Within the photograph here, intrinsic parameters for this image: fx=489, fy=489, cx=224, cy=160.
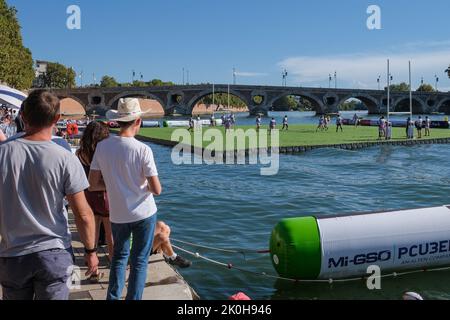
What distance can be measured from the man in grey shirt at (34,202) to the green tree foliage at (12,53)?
197ft

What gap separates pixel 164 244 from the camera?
752 cm

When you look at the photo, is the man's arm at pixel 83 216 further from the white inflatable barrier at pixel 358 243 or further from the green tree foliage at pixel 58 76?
the green tree foliage at pixel 58 76

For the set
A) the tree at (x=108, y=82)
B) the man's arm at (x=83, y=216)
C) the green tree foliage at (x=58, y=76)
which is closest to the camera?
the man's arm at (x=83, y=216)

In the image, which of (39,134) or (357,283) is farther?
(357,283)

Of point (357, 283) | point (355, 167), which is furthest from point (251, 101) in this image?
point (357, 283)

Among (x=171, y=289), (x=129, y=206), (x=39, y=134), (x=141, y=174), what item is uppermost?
(x=39, y=134)

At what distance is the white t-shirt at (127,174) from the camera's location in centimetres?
489

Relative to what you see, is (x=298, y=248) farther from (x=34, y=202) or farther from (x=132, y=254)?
(x=34, y=202)

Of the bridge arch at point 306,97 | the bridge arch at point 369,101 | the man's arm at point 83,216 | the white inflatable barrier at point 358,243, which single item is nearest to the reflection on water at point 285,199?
the white inflatable barrier at point 358,243

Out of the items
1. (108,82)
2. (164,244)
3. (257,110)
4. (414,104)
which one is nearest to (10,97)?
(164,244)

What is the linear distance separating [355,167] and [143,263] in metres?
23.1

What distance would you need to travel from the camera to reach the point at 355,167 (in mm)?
26750
